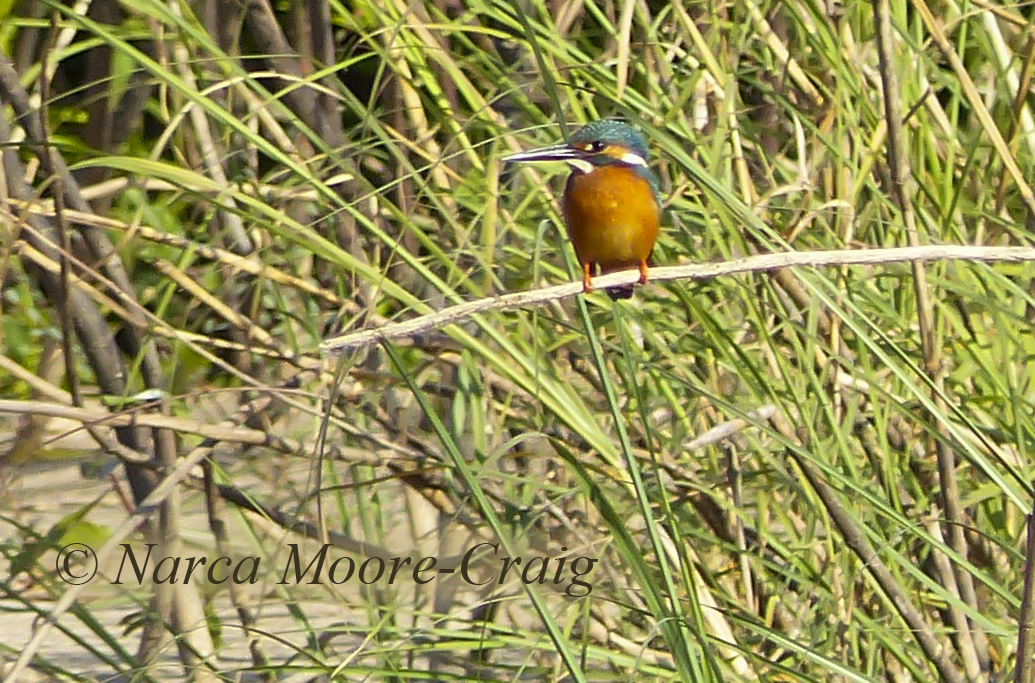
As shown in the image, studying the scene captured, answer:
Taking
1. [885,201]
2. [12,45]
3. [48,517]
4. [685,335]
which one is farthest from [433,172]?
[48,517]

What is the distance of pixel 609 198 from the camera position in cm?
158

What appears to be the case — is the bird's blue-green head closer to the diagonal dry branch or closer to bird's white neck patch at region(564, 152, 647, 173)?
bird's white neck patch at region(564, 152, 647, 173)

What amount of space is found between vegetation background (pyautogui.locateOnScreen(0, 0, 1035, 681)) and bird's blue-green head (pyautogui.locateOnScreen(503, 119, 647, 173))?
5 centimetres

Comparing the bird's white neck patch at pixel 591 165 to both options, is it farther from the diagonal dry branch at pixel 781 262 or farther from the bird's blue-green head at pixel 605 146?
the diagonal dry branch at pixel 781 262

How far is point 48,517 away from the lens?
287 centimetres

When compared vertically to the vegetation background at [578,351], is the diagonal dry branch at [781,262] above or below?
above

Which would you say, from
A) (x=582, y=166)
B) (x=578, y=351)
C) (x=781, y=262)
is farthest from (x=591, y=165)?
(x=781, y=262)

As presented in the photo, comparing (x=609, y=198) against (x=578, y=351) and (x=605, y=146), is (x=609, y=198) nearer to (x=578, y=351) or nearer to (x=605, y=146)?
(x=605, y=146)

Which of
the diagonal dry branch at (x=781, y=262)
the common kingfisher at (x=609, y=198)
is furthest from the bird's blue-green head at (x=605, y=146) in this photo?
the diagonal dry branch at (x=781, y=262)

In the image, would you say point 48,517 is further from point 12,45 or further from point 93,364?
point 93,364

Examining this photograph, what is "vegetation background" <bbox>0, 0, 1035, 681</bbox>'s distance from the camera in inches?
59.6

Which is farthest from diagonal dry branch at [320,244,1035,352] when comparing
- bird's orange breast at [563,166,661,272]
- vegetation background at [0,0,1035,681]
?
bird's orange breast at [563,166,661,272]

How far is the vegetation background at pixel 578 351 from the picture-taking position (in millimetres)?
1515

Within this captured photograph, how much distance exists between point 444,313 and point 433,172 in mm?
767
